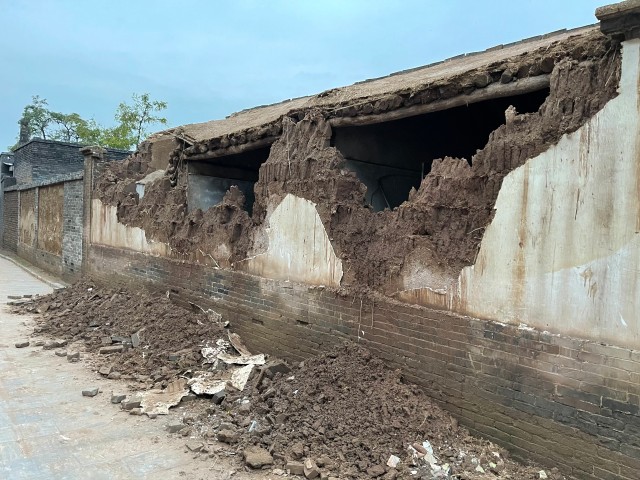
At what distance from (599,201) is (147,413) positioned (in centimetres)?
448

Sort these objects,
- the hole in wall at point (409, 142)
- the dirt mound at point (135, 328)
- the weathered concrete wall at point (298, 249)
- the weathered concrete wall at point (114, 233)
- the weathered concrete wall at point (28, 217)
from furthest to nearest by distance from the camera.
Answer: the weathered concrete wall at point (28, 217) → the weathered concrete wall at point (114, 233) → the dirt mound at point (135, 328) → the hole in wall at point (409, 142) → the weathered concrete wall at point (298, 249)

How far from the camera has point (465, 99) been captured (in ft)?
13.6

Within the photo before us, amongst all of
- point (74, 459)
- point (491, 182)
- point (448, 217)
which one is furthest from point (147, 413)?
point (491, 182)

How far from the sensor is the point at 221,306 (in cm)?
694

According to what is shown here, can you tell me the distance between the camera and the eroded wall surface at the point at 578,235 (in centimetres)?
309

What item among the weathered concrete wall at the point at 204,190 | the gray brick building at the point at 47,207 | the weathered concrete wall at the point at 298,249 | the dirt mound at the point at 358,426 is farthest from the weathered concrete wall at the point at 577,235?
the gray brick building at the point at 47,207

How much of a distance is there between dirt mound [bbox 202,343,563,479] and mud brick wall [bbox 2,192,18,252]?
65.2ft

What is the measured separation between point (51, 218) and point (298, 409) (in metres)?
13.6

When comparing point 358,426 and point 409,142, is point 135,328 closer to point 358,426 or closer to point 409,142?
point 358,426

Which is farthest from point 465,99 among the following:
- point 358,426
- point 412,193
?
point 358,426

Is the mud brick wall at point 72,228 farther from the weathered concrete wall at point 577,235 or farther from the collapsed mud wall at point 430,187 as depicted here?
the weathered concrete wall at point 577,235

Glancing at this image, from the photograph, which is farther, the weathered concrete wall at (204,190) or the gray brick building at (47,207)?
the gray brick building at (47,207)

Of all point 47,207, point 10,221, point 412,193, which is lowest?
point 10,221

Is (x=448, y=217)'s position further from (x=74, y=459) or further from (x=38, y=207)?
(x=38, y=207)
